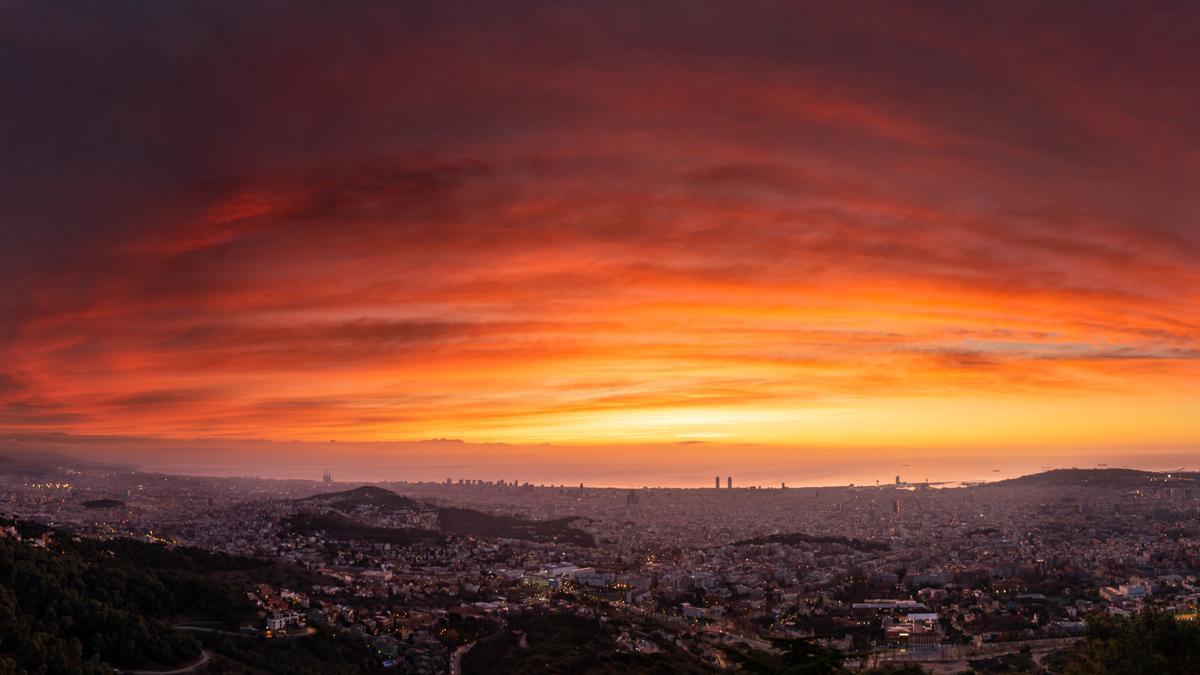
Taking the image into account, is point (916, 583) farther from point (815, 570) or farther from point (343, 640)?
point (343, 640)

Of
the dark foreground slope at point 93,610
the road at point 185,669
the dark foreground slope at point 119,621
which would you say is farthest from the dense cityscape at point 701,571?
the dark foreground slope at point 93,610

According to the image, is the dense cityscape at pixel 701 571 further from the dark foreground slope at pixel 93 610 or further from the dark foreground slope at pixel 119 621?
the dark foreground slope at pixel 93 610

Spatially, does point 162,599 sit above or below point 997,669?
above

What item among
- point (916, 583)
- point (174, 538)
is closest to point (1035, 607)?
point (916, 583)

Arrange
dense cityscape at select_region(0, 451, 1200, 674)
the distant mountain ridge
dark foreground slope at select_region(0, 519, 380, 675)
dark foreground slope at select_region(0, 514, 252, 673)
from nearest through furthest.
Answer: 1. dark foreground slope at select_region(0, 514, 252, 673)
2. dark foreground slope at select_region(0, 519, 380, 675)
3. dense cityscape at select_region(0, 451, 1200, 674)
4. the distant mountain ridge

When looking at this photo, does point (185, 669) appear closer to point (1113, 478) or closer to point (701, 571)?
point (701, 571)

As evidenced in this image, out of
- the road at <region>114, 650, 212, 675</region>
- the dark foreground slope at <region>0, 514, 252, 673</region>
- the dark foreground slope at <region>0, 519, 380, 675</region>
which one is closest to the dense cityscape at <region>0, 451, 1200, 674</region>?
the road at <region>114, 650, 212, 675</region>

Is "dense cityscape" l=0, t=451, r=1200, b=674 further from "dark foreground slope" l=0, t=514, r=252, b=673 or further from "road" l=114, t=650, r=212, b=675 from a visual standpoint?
"dark foreground slope" l=0, t=514, r=252, b=673

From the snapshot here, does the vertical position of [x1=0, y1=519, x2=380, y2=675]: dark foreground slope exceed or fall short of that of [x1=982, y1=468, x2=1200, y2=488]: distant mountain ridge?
it falls short
